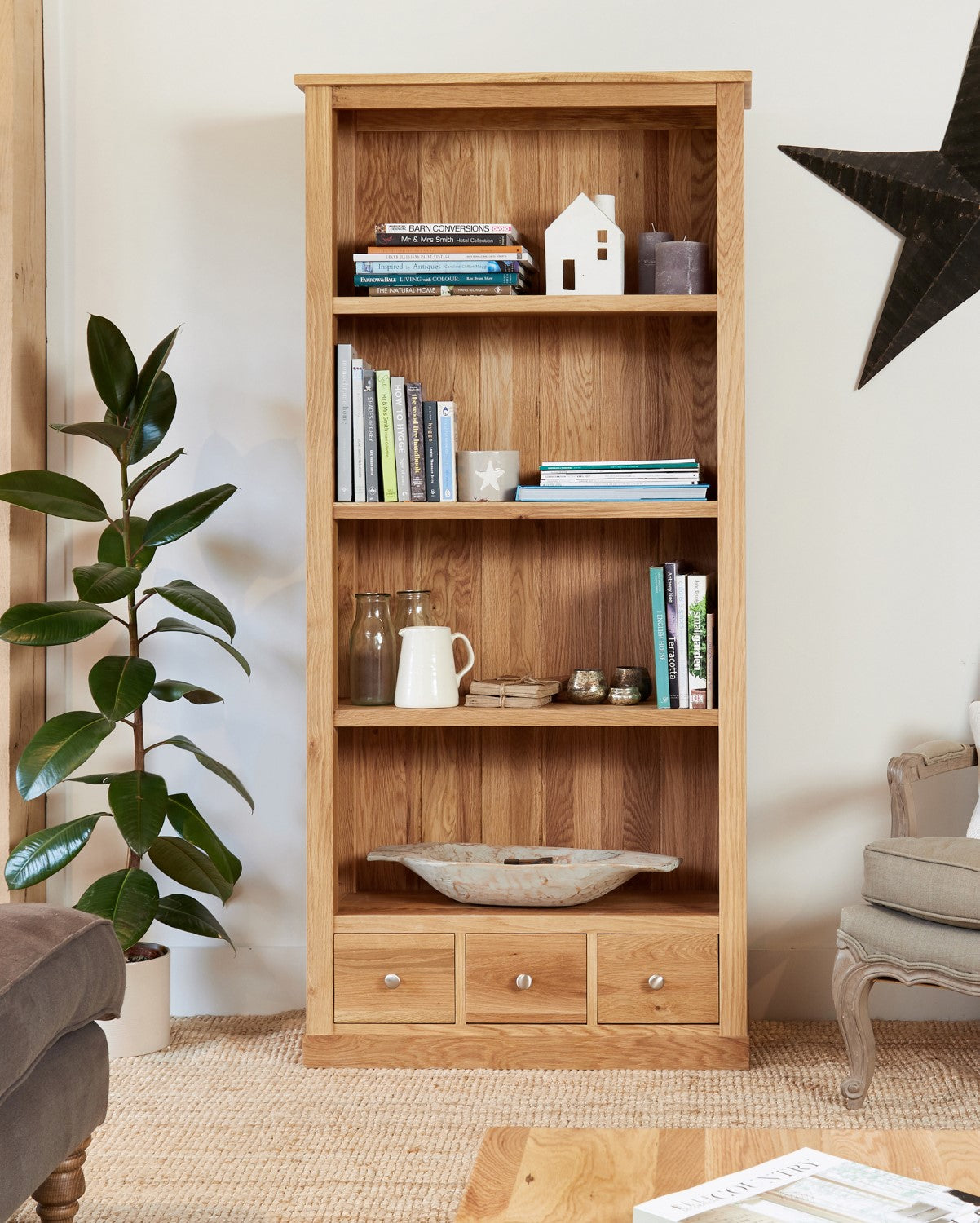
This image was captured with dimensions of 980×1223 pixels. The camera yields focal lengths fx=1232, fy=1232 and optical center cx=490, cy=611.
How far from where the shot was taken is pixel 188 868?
2598 mm

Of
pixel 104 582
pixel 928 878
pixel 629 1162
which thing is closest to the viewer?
pixel 629 1162

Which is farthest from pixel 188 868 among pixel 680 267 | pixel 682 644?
pixel 680 267

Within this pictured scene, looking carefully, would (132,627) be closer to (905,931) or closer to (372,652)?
(372,652)

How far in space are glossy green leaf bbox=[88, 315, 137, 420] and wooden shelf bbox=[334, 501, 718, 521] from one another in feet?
1.71

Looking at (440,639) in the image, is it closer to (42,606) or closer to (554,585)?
(554,585)

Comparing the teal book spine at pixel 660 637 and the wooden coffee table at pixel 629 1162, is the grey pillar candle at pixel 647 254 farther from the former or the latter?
the wooden coffee table at pixel 629 1162

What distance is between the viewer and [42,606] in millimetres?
2482

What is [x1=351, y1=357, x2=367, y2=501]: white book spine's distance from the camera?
2.58 m

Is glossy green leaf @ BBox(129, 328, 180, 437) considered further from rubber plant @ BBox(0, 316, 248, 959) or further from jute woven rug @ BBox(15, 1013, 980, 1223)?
jute woven rug @ BBox(15, 1013, 980, 1223)

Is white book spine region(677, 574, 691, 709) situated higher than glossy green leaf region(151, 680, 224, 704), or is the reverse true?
white book spine region(677, 574, 691, 709)

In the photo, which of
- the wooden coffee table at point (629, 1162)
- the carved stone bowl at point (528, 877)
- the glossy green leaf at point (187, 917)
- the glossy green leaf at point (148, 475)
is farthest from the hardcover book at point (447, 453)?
the wooden coffee table at point (629, 1162)

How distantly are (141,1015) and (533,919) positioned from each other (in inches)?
33.7

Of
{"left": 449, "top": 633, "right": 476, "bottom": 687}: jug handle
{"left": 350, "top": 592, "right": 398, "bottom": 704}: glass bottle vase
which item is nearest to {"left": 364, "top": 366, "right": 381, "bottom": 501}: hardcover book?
{"left": 350, "top": 592, "right": 398, "bottom": 704}: glass bottle vase

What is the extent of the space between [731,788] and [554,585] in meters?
0.64
